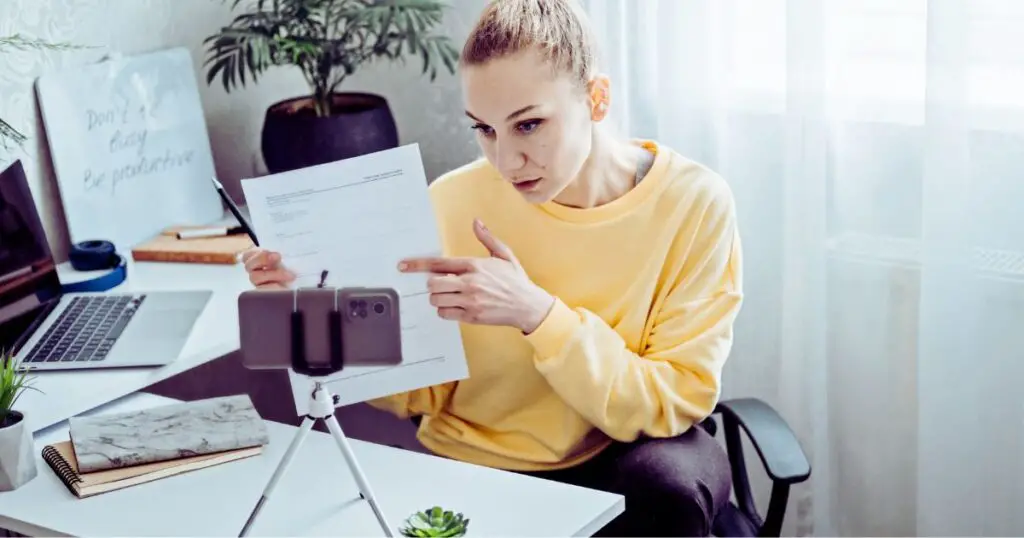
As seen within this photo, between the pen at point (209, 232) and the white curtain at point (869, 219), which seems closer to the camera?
the white curtain at point (869, 219)

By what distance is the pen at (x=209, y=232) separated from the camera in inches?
83.9

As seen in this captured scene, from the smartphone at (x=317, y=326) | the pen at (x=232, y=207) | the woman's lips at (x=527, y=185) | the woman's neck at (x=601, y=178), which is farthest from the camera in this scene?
the woman's neck at (x=601, y=178)

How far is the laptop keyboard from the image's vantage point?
167 cm

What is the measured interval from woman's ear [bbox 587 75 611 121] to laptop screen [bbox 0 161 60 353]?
0.88 metres

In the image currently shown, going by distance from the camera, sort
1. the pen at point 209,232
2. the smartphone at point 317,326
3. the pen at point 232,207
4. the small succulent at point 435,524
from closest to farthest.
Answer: the smartphone at point 317,326, the small succulent at point 435,524, the pen at point 232,207, the pen at point 209,232

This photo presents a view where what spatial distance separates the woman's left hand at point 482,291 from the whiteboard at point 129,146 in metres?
0.89

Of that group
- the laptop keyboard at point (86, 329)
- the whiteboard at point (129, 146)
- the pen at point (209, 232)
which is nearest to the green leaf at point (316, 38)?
the whiteboard at point (129, 146)

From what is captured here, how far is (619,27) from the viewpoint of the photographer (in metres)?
2.08

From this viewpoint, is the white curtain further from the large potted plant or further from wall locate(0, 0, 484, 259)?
wall locate(0, 0, 484, 259)

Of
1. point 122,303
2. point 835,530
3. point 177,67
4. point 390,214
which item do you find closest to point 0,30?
point 177,67

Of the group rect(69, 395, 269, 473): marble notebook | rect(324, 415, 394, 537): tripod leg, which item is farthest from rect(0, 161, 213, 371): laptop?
rect(324, 415, 394, 537): tripod leg

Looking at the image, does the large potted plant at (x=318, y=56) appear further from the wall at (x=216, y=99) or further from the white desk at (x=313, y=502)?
the white desk at (x=313, y=502)

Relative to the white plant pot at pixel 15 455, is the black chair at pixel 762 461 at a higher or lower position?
lower

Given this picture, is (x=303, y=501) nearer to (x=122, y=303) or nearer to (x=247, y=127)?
(x=122, y=303)
